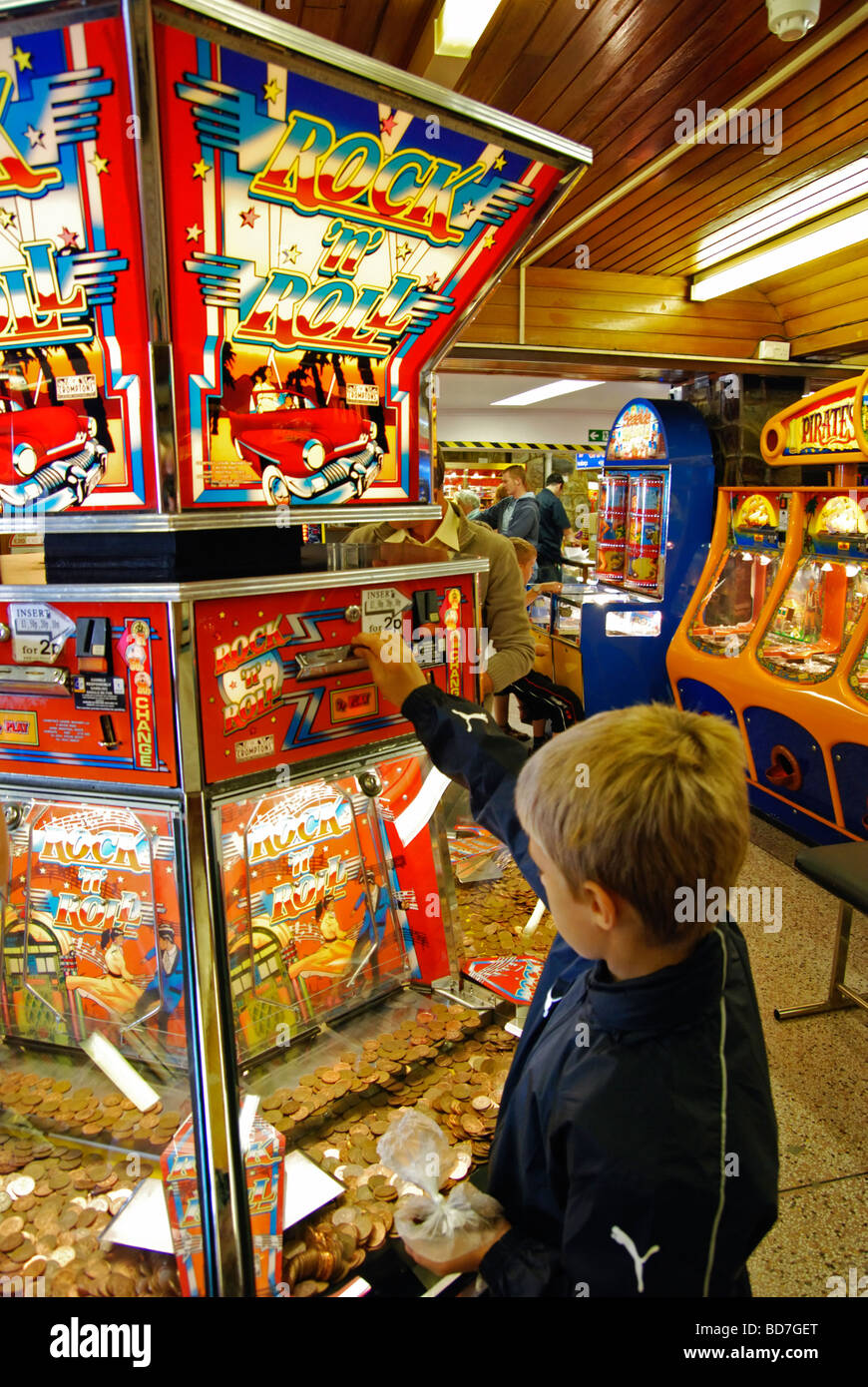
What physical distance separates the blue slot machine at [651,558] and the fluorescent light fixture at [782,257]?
71cm

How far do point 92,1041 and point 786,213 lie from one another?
4.56m

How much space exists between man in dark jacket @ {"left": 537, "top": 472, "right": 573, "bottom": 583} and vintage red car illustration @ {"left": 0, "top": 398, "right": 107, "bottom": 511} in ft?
19.4

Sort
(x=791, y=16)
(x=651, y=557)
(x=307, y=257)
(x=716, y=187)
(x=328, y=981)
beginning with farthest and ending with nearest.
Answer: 1. (x=651, y=557)
2. (x=716, y=187)
3. (x=791, y=16)
4. (x=328, y=981)
5. (x=307, y=257)

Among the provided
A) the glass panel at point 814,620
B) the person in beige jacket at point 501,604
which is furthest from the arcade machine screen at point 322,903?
the glass panel at point 814,620

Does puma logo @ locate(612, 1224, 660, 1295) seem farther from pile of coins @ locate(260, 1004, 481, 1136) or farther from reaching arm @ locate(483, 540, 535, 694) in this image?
reaching arm @ locate(483, 540, 535, 694)

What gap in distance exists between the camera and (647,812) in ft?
2.89

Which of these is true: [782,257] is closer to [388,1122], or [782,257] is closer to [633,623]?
A: [633,623]

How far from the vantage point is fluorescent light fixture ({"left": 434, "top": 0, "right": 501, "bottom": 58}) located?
7.17ft

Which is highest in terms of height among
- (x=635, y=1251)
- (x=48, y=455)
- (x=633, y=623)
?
(x=48, y=455)

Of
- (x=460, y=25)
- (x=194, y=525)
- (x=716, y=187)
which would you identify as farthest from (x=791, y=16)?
(x=194, y=525)

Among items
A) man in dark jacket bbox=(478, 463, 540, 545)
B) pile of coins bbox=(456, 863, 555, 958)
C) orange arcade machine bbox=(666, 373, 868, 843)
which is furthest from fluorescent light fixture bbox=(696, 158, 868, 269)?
pile of coins bbox=(456, 863, 555, 958)
